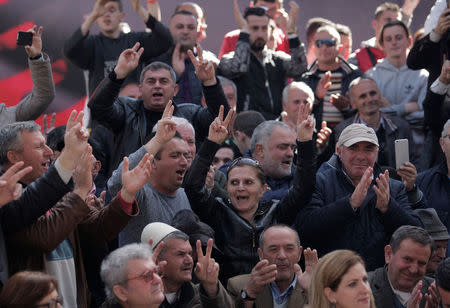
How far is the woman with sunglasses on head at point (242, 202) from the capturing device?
5.53 metres

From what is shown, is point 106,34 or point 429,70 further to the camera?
point 106,34

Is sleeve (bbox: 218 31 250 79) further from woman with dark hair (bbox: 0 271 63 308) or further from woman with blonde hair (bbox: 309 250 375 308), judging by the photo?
Result: woman with dark hair (bbox: 0 271 63 308)

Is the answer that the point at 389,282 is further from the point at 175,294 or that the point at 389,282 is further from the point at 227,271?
the point at 175,294

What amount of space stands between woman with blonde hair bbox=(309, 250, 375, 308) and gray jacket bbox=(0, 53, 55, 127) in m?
2.60

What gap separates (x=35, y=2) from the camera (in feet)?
28.2

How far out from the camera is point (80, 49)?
7738mm

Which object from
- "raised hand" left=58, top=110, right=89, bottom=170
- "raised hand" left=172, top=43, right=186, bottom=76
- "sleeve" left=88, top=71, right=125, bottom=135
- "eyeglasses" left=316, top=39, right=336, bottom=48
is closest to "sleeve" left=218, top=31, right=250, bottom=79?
"raised hand" left=172, top=43, right=186, bottom=76

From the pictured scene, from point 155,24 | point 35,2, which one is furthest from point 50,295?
point 35,2

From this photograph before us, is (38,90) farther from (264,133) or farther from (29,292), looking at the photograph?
(29,292)

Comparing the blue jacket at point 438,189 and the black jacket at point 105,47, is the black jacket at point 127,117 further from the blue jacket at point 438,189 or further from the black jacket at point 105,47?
the blue jacket at point 438,189

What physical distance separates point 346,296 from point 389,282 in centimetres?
92

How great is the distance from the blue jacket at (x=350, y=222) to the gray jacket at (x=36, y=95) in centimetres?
196

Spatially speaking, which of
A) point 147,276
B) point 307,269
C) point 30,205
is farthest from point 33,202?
point 307,269

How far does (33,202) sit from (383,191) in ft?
7.75
